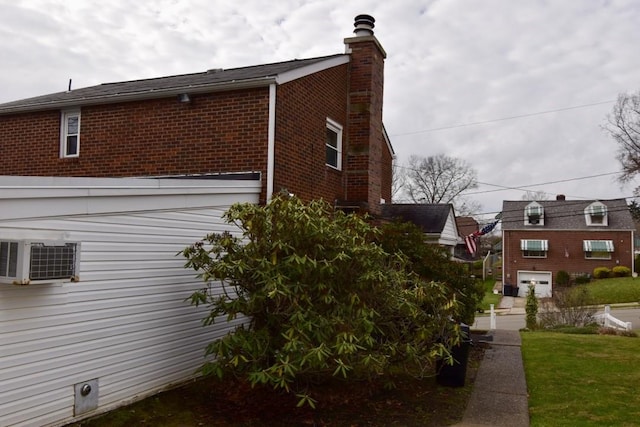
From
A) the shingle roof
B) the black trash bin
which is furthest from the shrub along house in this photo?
the black trash bin

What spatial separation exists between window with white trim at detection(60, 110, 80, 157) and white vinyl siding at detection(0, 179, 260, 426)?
513cm

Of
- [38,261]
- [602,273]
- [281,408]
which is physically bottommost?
[281,408]

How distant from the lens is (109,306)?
6344 mm

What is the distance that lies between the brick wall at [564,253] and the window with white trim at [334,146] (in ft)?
115

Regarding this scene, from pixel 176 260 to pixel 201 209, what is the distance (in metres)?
0.93

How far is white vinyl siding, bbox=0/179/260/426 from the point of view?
17.1ft

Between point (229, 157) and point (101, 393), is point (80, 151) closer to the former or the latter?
point (229, 157)

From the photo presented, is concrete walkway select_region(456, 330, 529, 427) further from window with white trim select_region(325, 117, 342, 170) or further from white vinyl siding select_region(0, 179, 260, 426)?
window with white trim select_region(325, 117, 342, 170)

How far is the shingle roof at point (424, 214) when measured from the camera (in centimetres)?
1446

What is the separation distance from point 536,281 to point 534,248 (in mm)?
2696

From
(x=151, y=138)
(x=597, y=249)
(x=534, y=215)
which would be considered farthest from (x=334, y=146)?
(x=597, y=249)

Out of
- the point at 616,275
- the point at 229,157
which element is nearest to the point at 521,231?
the point at 616,275

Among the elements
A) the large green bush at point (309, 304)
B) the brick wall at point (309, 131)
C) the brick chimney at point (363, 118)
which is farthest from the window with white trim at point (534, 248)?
the large green bush at point (309, 304)

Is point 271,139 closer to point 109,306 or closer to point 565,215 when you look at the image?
point 109,306
